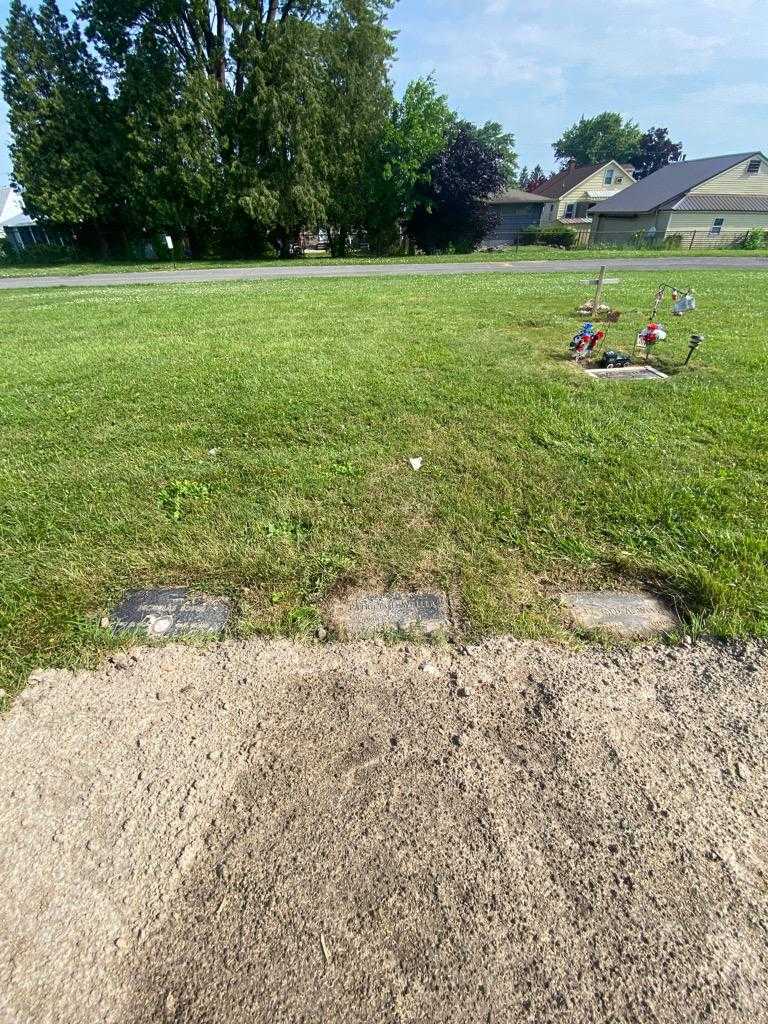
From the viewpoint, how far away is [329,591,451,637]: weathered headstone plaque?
6.66ft

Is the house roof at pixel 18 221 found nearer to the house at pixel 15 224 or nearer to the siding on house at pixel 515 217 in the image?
the house at pixel 15 224

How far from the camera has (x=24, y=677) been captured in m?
1.85

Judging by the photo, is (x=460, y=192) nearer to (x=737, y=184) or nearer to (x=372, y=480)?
(x=737, y=184)

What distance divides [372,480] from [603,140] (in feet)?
297

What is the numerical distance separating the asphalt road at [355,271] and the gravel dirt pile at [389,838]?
638 inches

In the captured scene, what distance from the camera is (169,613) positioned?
214cm

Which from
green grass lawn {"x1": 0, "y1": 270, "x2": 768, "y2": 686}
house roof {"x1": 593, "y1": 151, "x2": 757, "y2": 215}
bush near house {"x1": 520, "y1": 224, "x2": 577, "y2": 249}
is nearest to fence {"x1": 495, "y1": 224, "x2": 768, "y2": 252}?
bush near house {"x1": 520, "y1": 224, "x2": 577, "y2": 249}

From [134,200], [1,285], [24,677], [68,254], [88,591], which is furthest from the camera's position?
[68,254]

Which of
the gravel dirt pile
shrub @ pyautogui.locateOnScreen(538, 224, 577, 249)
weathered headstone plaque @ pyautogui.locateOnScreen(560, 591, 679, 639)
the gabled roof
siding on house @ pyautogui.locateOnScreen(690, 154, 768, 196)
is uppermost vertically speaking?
the gabled roof

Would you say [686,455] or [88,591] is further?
[686,455]

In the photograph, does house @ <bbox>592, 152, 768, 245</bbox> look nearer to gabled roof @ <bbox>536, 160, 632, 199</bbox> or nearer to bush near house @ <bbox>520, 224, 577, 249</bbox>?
bush near house @ <bbox>520, 224, 577, 249</bbox>

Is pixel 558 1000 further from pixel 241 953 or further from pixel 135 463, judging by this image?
pixel 135 463

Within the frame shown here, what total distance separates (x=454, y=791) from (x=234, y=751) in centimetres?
72

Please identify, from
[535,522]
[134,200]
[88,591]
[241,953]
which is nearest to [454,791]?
[241,953]
